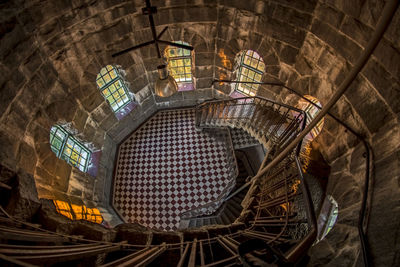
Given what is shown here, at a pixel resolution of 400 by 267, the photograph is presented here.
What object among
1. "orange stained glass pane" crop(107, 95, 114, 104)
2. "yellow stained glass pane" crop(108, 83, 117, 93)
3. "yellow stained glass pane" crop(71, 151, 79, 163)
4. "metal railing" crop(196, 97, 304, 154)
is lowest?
"yellow stained glass pane" crop(71, 151, 79, 163)

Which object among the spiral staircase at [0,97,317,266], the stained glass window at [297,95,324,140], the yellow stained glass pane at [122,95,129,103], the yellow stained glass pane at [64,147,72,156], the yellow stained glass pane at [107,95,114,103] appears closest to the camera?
the spiral staircase at [0,97,317,266]

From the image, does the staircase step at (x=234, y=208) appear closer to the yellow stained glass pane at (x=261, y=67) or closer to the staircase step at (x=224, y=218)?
the staircase step at (x=224, y=218)

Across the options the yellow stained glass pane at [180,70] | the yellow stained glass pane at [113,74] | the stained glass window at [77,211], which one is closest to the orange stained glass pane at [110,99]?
the yellow stained glass pane at [113,74]

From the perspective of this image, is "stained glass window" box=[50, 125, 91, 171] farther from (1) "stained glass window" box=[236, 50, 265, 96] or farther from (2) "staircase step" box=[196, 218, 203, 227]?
(1) "stained glass window" box=[236, 50, 265, 96]

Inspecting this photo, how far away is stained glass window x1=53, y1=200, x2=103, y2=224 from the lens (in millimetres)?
4609

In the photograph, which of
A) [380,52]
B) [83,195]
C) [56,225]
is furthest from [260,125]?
[83,195]

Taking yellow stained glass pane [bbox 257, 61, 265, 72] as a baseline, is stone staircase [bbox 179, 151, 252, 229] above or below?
below

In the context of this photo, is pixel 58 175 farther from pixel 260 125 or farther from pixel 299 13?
pixel 299 13

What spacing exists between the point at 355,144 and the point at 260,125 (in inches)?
99.2

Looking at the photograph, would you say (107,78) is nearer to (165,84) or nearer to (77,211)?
(77,211)

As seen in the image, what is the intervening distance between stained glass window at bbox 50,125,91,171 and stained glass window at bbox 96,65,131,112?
163 centimetres

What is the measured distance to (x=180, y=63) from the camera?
737 cm

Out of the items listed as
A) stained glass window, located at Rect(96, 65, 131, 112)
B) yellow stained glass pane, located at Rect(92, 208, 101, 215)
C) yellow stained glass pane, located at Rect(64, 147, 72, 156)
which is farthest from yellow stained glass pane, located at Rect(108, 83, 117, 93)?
yellow stained glass pane, located at Rect(92, 208, 101, 215)

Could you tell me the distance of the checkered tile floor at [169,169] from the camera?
6910mm
